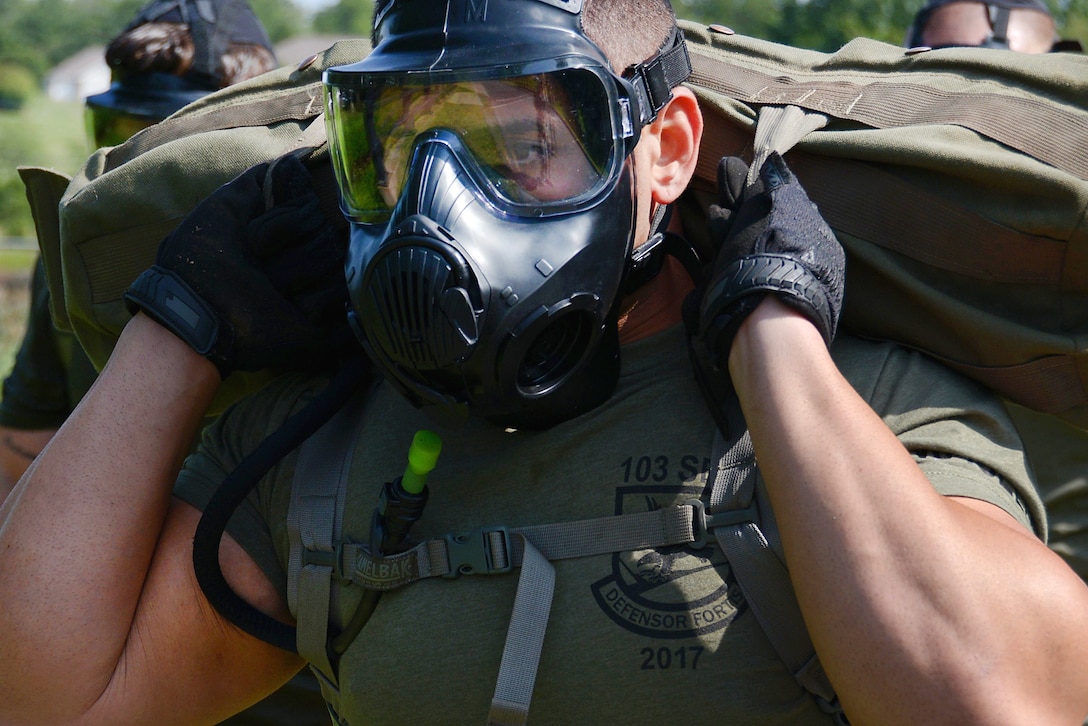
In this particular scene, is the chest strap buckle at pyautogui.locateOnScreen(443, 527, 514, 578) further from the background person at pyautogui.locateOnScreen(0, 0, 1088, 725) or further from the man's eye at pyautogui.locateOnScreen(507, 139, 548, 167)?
the man's eye at pyautogui.locateOnScreen(507, 139, 548, 167)

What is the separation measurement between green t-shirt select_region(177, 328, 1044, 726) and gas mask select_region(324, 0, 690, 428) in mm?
138

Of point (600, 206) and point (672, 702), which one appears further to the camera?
point (600, 206)

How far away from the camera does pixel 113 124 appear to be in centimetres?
407

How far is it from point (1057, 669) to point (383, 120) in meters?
1.35

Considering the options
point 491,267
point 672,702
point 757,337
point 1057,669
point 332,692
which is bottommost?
point 332,692

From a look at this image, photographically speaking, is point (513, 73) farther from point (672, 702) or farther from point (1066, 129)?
point (672, 702)

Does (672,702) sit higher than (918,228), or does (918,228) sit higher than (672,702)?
(918,228)

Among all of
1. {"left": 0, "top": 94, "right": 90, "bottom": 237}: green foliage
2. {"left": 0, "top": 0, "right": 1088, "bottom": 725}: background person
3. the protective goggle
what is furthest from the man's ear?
{"left": 0, "top": 94, "right": 90, "bottom": 237}: green foliage

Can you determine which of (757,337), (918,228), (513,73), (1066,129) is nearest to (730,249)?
(757,337)

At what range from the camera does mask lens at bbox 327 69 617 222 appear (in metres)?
1.88

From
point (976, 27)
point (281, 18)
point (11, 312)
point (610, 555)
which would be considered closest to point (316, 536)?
point (610, 555)

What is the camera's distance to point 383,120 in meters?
1.97

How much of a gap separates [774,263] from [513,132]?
491 mm

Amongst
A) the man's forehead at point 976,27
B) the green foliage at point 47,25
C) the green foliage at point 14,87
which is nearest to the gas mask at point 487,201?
the man's forehead at point 976,27
